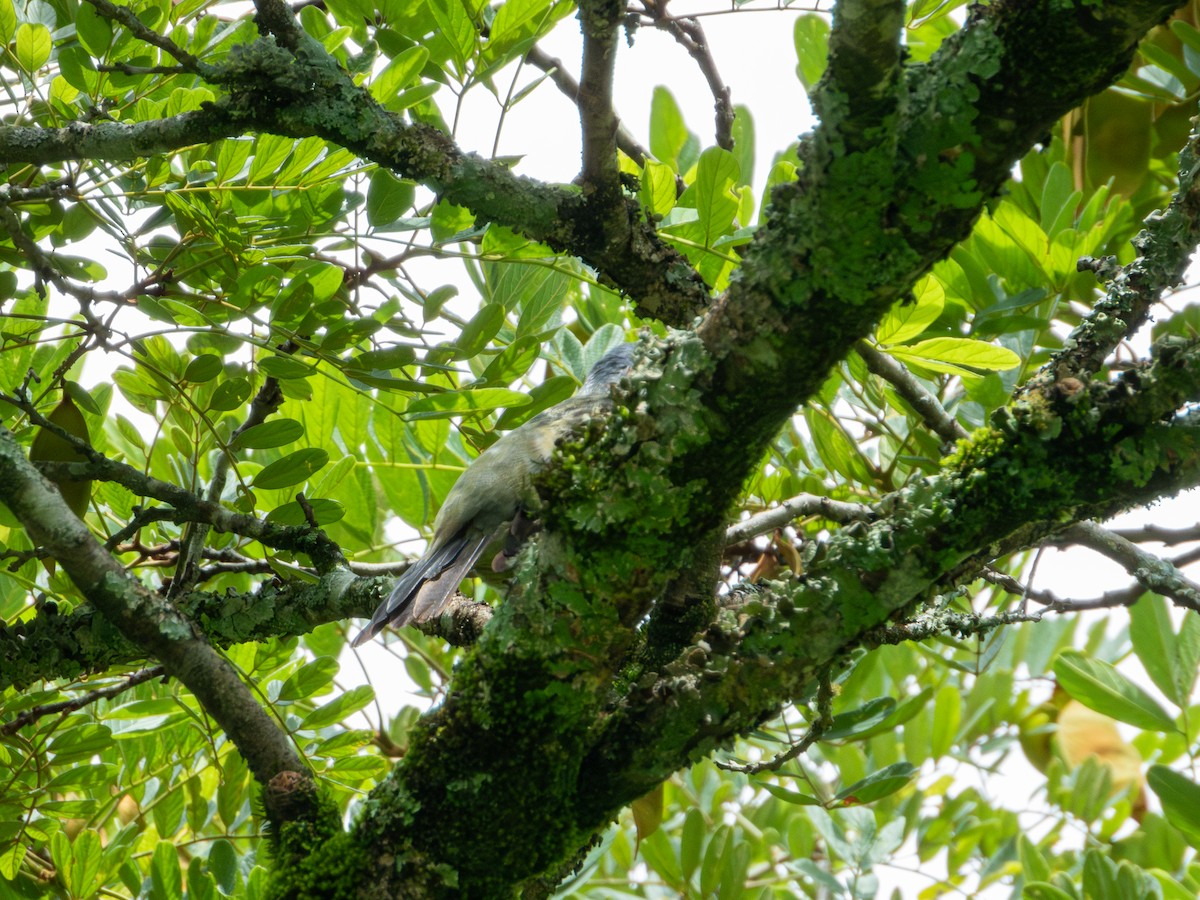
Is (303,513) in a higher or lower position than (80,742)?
higher

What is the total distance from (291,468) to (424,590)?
349 millimetres

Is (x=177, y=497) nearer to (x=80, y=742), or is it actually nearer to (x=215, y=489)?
(x=215, y=489)

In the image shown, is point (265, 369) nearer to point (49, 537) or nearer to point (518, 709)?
point (49, 537)

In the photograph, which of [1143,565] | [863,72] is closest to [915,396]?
[1143,565]

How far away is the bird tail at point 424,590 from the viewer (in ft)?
6.44

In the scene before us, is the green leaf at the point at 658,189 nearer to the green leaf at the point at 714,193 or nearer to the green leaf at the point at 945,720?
the green leaf at the point at 714,193

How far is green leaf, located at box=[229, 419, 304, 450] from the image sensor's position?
193cm

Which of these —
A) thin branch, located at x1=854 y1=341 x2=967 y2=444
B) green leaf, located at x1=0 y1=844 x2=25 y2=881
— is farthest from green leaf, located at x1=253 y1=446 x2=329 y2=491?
thin branch, located at x1=854 y1=341 x2=967 y2=444

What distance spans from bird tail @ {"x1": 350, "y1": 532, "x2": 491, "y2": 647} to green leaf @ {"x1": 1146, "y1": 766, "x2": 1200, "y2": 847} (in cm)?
139

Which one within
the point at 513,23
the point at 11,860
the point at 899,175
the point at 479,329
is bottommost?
the point at 899,175

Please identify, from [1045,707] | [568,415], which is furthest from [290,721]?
[1045,707]

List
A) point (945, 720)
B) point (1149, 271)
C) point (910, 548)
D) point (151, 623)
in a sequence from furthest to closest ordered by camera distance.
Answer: point (945, 720), point (1149, 271), point (151, 623), point (910, 548)

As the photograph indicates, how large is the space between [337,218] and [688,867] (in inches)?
71.9

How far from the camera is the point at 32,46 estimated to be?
1862 millimetres
